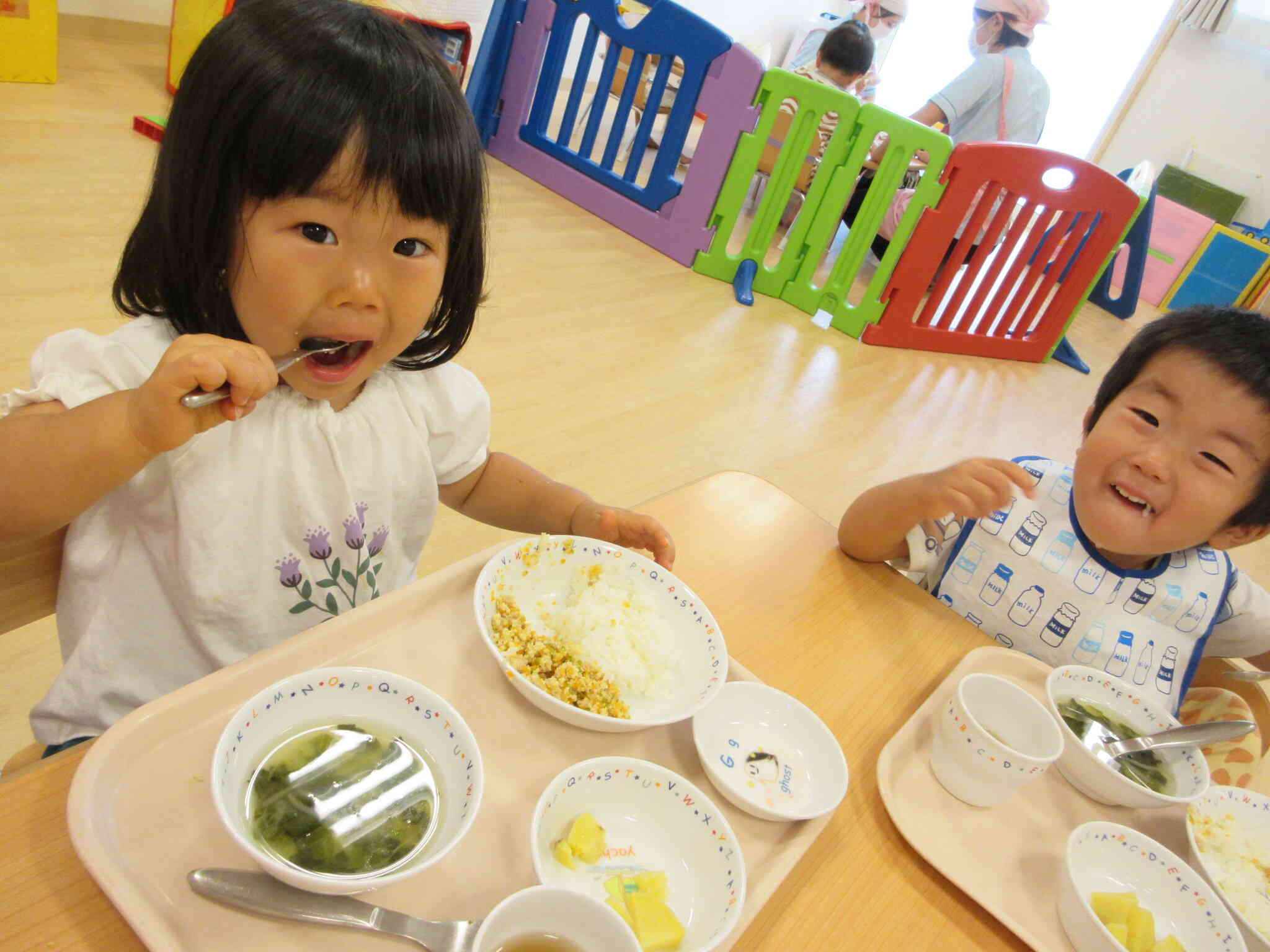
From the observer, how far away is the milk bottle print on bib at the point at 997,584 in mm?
1204

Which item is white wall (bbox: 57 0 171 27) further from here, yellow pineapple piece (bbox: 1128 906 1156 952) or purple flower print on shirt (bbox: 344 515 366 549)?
yellow pineapple piece (bbox: 1128 906 1156 952)

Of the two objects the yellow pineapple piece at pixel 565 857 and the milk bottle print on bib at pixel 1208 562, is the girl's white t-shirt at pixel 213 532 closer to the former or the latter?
the yellow pineapple piece at pixel 565 857

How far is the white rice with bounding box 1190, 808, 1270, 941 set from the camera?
2.41 feet

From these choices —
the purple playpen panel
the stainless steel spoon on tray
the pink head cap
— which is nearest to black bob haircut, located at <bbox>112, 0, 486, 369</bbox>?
the stainless steel spoon on tray

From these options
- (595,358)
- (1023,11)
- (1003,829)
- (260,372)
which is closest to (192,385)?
(260,372)

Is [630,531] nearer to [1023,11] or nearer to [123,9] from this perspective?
[123,9]

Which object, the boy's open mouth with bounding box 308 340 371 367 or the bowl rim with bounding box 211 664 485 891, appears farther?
the boy's open mouth with bounding box 308 340 371 367

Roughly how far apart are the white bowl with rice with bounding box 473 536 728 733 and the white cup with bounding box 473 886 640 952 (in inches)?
7.3

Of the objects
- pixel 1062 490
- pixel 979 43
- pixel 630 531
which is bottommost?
pixel 630 531

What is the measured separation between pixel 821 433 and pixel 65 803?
263cm

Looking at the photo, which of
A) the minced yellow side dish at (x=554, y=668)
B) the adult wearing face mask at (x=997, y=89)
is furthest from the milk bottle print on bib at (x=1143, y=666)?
the adult wearing face mask at (x=997, y=89)

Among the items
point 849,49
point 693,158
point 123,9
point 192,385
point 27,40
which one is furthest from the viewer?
point 849,49

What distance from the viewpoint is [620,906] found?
1.82 feet

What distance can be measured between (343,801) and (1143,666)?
1.11 meters
